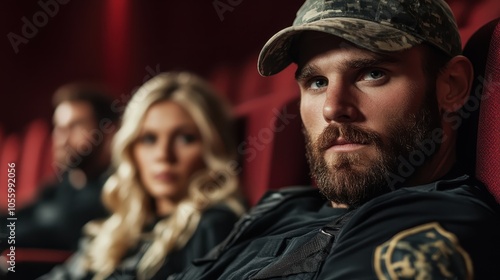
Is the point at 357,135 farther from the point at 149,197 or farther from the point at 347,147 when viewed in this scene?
the point at 149,197

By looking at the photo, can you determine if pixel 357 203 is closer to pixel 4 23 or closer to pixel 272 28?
pixel 272 28

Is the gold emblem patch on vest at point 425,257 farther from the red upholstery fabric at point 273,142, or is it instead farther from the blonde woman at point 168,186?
the blonde woman at point 168,186

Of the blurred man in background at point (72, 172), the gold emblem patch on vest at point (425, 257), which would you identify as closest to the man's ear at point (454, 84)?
the gold emblem patch on vest at point (425, 257)

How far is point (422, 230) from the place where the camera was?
36.1 inches

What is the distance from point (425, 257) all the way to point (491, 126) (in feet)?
1.20

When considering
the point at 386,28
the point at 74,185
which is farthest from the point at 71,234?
the point at 386,28

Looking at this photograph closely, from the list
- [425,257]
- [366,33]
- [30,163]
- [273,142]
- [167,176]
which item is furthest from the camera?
[30,163]

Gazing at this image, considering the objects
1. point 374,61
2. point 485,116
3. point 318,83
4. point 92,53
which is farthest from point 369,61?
point 92,53

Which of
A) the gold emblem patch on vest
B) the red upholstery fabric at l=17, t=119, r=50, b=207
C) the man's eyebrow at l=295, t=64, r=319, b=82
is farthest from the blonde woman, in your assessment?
the gold emblem patch on vest

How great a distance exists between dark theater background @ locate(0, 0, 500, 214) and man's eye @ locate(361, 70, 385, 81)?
2.42ft

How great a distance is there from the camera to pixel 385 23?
108 cm

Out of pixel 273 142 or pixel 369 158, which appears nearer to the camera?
pixel 369 158

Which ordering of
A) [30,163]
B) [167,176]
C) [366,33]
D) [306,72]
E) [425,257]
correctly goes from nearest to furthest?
[425,257] < [366,33] < [306,72] < [167,176] < [30,163]

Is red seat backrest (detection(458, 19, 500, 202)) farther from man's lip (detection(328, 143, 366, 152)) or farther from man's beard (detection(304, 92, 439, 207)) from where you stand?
man's lip (detection(328, 143, 366, 152))
